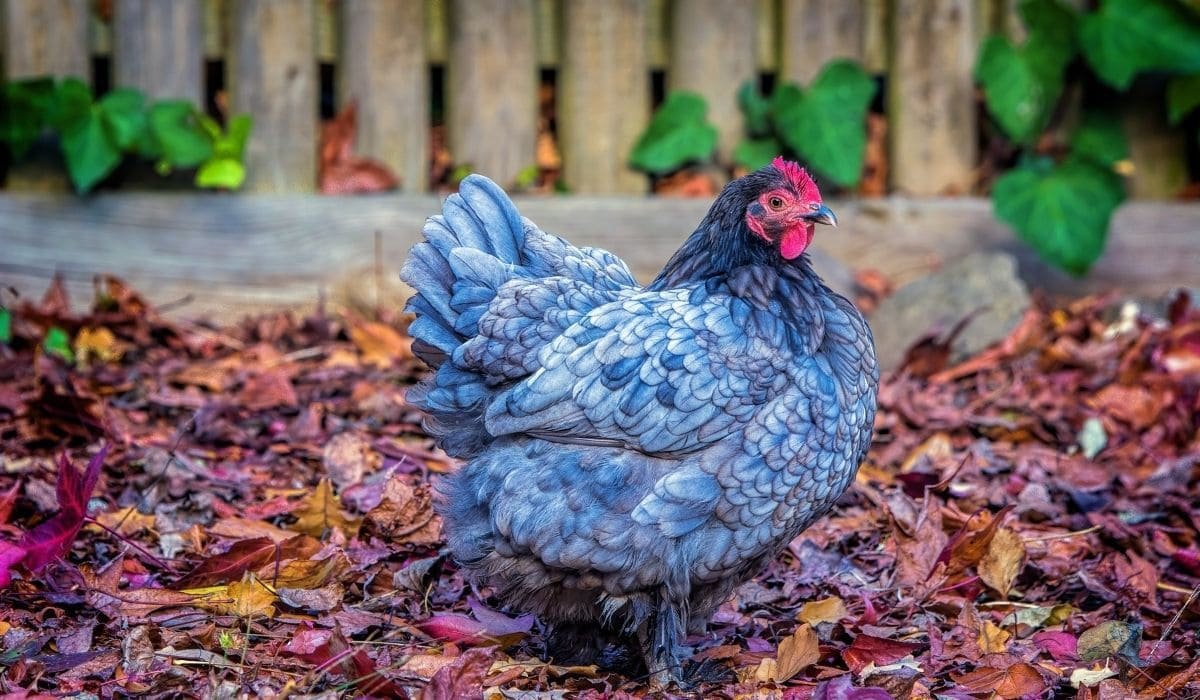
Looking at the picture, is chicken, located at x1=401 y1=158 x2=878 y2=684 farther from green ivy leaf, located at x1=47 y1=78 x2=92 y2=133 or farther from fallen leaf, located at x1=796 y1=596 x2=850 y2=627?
green ivy leaf, located at x1=47 y1=78 x2=92 y2=133

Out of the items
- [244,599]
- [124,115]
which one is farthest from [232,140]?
[244,599]

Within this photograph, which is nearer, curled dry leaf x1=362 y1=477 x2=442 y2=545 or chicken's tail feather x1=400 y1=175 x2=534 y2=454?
chicken's tail feather x1=400 y1=175 x2=534 y2=454

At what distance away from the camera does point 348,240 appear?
5.33m

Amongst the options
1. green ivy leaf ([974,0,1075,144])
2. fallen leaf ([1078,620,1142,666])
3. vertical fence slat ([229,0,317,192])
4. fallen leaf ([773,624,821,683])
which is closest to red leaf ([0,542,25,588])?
fallen leaf ([773,624,821,683])

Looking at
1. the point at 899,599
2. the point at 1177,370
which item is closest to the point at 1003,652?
the point at 899,599

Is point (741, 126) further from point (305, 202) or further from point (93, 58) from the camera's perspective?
point (93, 58)

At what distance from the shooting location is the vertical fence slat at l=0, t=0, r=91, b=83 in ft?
16.8

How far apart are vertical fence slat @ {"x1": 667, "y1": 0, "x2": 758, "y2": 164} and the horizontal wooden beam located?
1.63 feet

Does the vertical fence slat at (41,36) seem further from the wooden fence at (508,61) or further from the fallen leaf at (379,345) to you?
the fallen leaf at (379,345)

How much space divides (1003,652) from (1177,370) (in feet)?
7.41

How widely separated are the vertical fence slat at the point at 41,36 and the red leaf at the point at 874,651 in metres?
3.90

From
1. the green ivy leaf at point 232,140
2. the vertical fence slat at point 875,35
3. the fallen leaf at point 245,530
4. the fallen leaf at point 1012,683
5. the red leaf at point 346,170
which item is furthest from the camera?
the vertical fence slat at point 875,35

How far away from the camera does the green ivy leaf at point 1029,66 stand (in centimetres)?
548

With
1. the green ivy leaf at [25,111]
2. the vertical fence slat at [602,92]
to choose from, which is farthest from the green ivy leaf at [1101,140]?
the green ivy leaf at [25,111]
